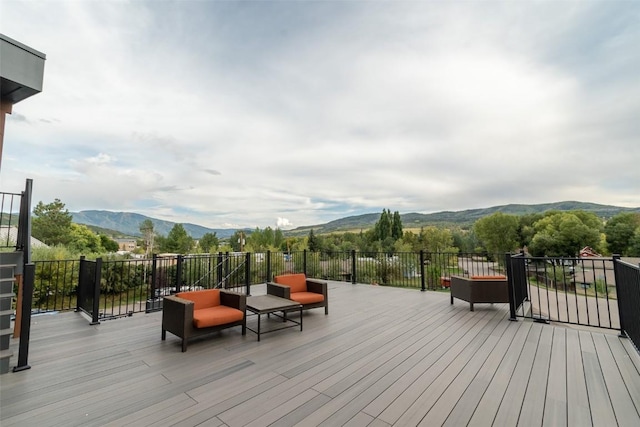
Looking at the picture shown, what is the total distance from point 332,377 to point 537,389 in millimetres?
1834

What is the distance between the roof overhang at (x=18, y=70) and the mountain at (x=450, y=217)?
1844 inches

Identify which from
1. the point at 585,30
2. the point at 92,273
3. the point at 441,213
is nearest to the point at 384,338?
the point at 92,273

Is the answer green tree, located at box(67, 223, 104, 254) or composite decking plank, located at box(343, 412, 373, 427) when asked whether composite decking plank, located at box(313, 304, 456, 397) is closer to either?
composite decking plank, located at box(343, 412, 373, 427)

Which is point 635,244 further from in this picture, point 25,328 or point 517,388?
point 25,328

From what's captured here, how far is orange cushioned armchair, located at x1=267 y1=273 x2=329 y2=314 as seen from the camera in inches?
183

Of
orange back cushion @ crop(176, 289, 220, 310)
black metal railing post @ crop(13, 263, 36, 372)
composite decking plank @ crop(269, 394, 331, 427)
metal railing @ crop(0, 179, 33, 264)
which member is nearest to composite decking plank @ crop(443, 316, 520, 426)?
composite decking plank @ crop(269, 394, 331, 427)

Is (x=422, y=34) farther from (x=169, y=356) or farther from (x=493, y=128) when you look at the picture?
(x=169, y=356)

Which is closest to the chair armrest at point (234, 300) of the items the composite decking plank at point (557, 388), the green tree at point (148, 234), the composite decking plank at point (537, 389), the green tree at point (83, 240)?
the composite decking plank at point (537, 389)

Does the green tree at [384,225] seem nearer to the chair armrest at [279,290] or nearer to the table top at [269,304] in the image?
the chair armrest at [279,290]

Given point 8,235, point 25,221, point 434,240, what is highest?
point 25,221

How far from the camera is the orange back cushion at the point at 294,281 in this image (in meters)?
5.09

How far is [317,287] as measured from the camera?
5.00m

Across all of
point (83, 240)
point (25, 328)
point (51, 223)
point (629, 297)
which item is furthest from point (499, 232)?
point (51, 223)

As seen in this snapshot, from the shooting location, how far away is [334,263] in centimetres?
966
